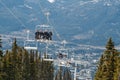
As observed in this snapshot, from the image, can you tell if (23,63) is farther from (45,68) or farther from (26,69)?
(45,68)

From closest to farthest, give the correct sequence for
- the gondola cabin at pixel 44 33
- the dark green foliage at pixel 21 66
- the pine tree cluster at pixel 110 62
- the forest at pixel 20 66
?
the pine tree cluster at pixel 110 62 → the forest at pixel 20 66 → the dark green foliage at pixel 21 66 → the gondola cabin at pixel 44 33

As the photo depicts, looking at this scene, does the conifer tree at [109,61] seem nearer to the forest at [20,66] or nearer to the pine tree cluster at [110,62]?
the pine tree cluster at [110,62]

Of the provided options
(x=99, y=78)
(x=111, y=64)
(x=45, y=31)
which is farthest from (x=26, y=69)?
(x=111, y=64)

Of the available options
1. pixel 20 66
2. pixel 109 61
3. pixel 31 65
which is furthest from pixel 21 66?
pixel 109 61

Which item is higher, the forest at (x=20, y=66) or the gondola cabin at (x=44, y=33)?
the gondola cabin at (x=44, y=33)

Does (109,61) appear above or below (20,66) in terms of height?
below

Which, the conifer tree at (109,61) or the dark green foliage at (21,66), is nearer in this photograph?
the conifer tree at (109,61)

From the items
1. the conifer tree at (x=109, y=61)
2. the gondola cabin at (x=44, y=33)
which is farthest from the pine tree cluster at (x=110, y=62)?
the gondola cabin at (x=44, y=33)

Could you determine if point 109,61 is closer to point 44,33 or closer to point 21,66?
point 44,33

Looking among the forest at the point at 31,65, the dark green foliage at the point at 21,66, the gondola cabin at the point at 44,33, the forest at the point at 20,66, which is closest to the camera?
the forest at the point at 31,65
